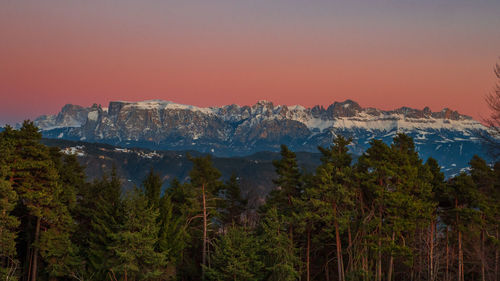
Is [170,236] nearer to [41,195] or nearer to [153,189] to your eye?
[153,189]

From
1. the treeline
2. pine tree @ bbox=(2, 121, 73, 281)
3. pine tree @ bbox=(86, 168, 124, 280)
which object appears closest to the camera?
pine tree @ bbox=(86, 168, 124, 280)

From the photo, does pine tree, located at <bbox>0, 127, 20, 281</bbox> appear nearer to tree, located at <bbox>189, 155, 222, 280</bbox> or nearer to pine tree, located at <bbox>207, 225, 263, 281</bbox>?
pine tree, located at <bbox>207, 225, 263, 281</bbox>

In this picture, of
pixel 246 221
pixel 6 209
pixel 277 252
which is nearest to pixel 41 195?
pixel 6 209

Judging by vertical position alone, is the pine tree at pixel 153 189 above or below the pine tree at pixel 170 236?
above

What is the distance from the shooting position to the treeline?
3678cm

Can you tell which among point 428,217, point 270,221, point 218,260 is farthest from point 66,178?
point 428,217

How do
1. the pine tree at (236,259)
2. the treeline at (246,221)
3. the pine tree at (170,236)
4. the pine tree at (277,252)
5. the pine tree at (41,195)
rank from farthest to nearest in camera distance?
the pine tree at (170,236) < the pine tree at (236,259) < the pine tree at (277,252) < the pine tree at (41,195) < the treeline at (246,221)

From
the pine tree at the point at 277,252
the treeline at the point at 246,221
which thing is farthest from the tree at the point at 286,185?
the pine tree at the point at 277,252

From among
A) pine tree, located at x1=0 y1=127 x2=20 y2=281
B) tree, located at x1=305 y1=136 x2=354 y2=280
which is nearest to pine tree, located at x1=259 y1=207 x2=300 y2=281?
tree, located at x1=305 y1=136 x2=354 y2=280

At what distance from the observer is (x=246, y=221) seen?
4025 centimetres

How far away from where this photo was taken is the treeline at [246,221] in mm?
36781

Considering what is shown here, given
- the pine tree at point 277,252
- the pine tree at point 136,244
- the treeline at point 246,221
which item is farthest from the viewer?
the pine tree at point 277,252

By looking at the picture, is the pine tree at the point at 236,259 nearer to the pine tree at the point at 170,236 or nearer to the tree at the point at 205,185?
the pine tree at the point at 170,236

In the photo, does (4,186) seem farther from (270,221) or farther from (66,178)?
(270,221)
